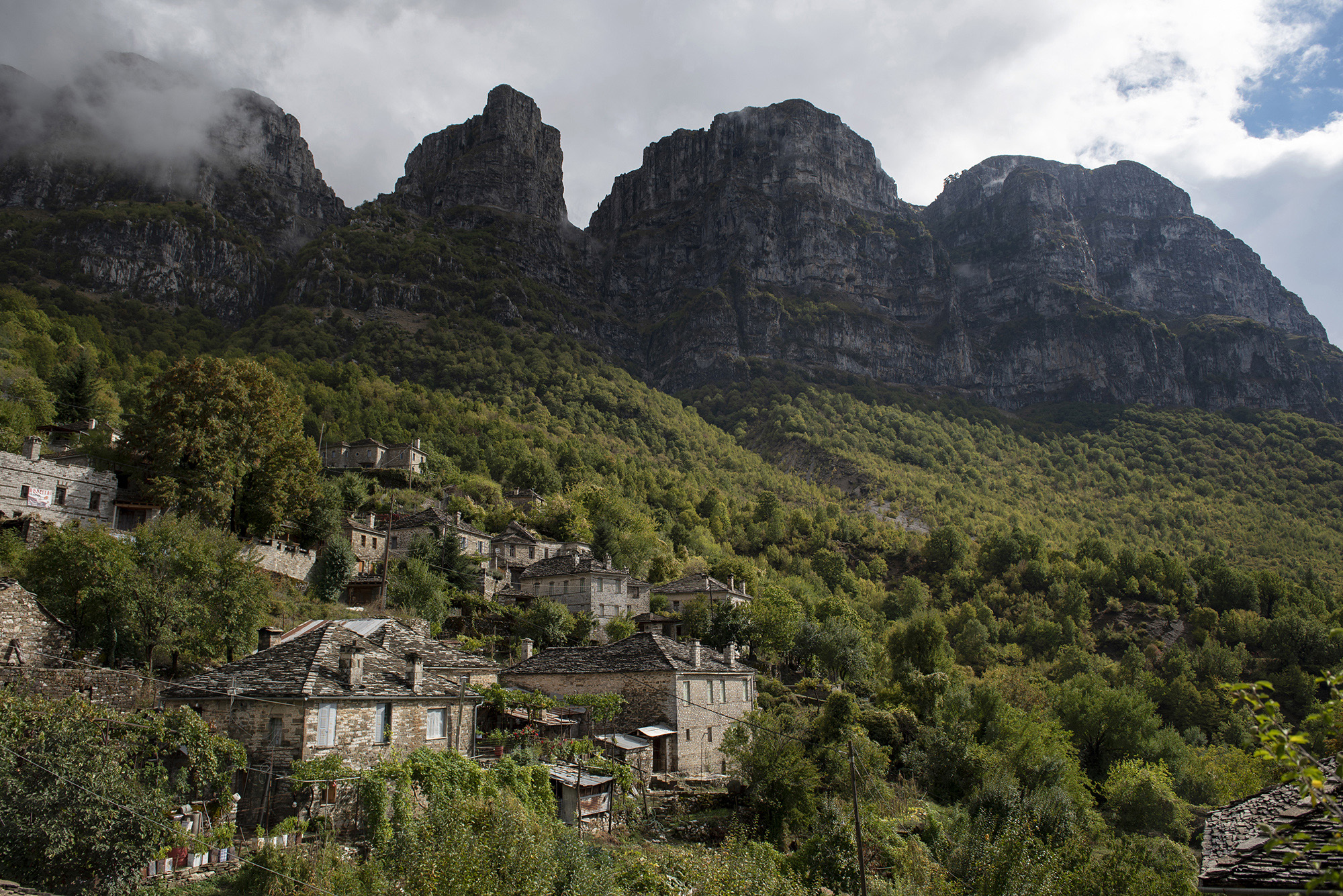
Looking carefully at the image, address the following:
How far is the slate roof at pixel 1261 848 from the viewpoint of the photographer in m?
9.10

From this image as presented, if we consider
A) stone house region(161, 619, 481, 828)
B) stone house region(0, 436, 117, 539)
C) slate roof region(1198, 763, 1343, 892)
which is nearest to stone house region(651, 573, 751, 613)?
stone house region(161, 619, 481, 828)

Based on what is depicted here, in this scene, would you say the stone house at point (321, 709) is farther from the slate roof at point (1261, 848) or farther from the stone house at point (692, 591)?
the stone house at point (692, 591)

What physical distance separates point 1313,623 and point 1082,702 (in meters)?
48.4

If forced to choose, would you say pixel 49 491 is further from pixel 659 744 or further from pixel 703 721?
pixel 703 721

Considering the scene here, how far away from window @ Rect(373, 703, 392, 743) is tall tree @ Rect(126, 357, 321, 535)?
80.6ft

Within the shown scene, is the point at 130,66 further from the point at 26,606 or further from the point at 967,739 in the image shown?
the point at 967,739

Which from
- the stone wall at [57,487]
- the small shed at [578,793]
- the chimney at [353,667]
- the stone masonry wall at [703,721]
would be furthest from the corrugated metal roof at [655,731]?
the stone wall at [57,487]

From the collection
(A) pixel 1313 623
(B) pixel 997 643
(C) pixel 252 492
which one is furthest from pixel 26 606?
(A) pixel 1313 623

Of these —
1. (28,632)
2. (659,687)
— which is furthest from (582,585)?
(28,632)

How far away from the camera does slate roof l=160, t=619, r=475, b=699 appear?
23.0m

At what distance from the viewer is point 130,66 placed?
6609 inches

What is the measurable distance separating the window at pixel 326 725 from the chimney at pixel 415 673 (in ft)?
9.63

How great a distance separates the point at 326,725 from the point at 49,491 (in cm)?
2948

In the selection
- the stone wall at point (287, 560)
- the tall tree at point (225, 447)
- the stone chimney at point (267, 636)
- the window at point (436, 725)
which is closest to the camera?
the window at point (436, 725)
